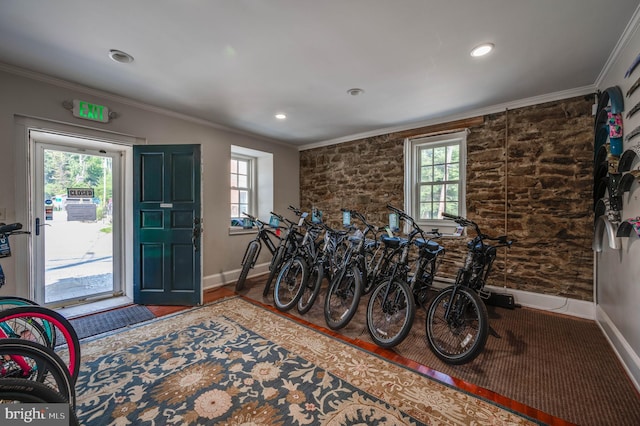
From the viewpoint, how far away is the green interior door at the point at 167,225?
10.7 feet

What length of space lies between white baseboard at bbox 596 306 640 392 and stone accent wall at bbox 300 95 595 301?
445mm

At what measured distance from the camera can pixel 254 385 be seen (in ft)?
5.93

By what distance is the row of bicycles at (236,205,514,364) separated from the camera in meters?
2.15

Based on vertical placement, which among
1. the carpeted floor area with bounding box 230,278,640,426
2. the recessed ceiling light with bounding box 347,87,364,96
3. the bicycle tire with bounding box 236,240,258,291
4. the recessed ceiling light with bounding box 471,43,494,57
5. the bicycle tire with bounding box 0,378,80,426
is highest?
the recessed ceiling light with bounding box 347,87,364,96

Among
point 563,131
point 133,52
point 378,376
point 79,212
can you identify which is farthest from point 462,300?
point 79,212

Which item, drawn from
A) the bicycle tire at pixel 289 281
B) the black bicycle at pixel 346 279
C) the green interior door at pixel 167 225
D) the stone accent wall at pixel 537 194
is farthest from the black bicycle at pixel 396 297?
the green interior door at pixel 167 225

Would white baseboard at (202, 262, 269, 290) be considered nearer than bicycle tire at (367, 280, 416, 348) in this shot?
No

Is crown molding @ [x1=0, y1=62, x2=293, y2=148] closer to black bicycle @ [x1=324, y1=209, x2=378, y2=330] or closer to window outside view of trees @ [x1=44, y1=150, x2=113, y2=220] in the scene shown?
window outside view of trees @ [x1=44, y1=150, x2=113, y2=220]

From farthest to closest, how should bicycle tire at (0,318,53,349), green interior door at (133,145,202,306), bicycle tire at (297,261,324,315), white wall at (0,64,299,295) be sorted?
green interior door at (133,145,202,306)
bicycle tire at (297,261,324,315)
white wall at (0,64,299,295)
bicycle tire at (0,318,53,349)

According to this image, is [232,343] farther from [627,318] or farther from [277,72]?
[627,318]

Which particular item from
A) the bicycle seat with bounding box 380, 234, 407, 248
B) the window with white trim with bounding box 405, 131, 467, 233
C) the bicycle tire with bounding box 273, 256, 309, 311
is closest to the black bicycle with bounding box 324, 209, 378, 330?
the bicycle seat with bounding box 380, 234, 407, 248

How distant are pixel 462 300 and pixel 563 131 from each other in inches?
95.2

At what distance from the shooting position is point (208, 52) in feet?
7.14

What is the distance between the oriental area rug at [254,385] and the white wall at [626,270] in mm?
1194
